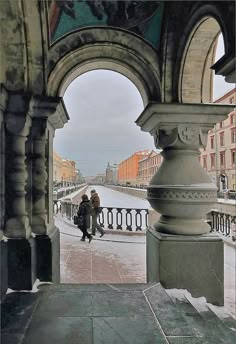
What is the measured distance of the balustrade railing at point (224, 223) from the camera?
9.04m

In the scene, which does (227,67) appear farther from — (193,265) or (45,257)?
(45,257)

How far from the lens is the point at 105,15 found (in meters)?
3.74

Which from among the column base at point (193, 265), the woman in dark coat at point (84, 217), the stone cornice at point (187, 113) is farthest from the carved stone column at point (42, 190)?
the woman in dark coat at point (84, 217)

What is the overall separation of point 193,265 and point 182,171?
1071 mm

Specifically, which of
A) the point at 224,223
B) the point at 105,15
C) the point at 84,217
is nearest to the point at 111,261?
the point at 84,217

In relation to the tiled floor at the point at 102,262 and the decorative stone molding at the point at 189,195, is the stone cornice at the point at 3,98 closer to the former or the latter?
the decorative stone molding at the point at 189,195

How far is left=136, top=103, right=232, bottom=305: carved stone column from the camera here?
351cm

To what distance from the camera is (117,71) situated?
4.42m

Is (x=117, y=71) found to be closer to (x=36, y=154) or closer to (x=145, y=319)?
(x=36, y=154)

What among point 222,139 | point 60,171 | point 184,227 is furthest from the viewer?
point 60,171

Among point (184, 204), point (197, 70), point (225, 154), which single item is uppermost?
point (225, 154)

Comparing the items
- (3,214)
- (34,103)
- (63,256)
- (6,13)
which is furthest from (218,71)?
(63,256)

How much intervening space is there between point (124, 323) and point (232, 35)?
2482 millimetres

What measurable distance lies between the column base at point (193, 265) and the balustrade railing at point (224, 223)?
564 cm
